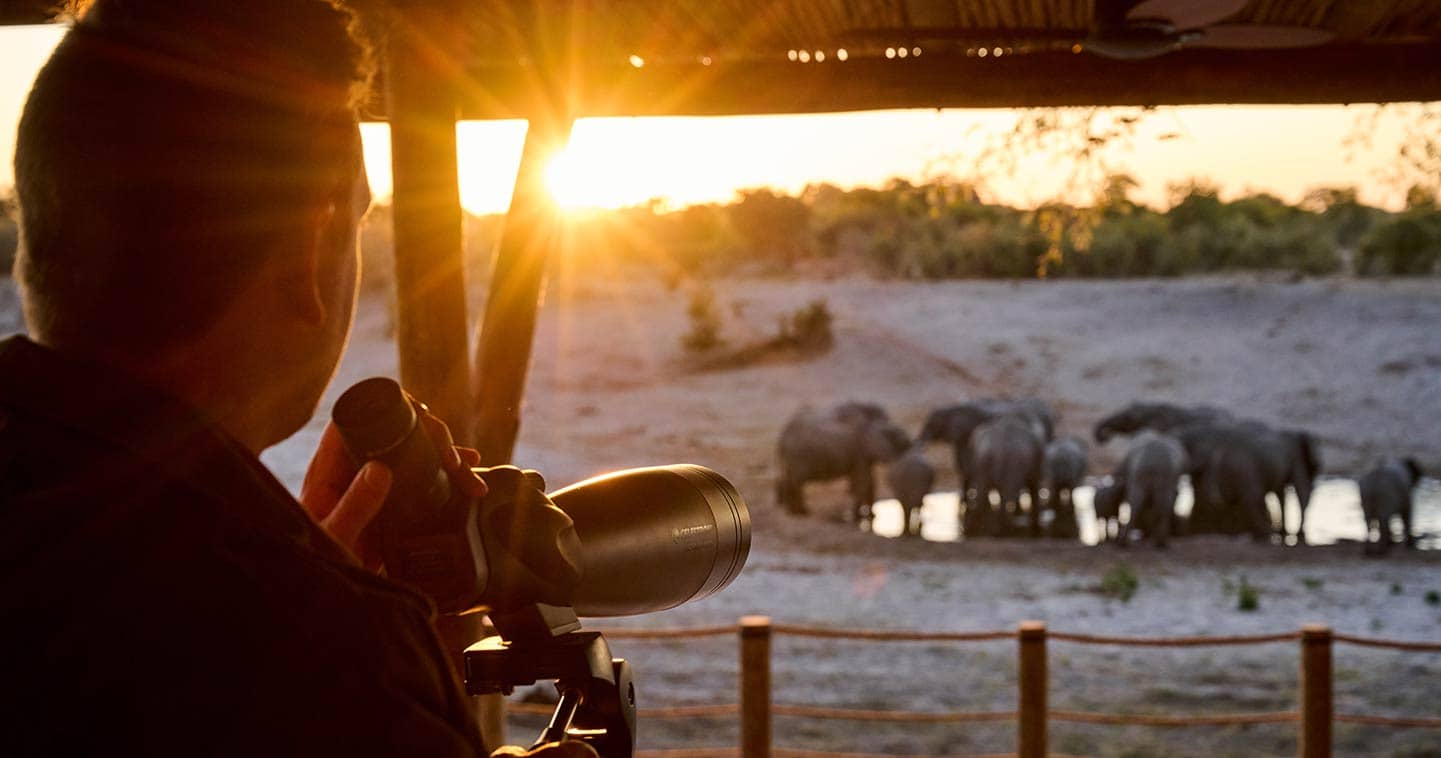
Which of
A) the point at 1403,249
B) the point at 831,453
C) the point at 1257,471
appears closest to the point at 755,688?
the point at 831,453

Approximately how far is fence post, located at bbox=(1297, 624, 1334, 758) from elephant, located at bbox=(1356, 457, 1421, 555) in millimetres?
8704

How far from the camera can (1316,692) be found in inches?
161

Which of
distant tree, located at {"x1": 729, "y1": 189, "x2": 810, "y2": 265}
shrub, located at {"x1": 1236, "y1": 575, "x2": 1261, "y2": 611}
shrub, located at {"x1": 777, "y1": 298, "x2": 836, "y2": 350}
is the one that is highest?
distant tree, located at {"x1": 729, "y1": 189, "x2": 810, "y2": 265}

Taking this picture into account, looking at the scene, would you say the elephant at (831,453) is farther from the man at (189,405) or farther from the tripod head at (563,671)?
the man at (189,405)

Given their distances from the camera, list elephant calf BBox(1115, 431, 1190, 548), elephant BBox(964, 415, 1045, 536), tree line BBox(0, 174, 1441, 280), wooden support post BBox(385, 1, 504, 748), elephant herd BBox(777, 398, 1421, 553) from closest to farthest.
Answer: wooden support post BBox(385, 1, 504, 748) < elephant calf BBox(1115, 431, 1190, 548) < elephant herd BBox(777, 398, 1421, 553) < elephant BBox(964, 415, 1045, 536) < tree line BBox(0, 174, 1441, 280)

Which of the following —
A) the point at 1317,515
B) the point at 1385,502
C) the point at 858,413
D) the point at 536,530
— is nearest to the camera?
the point at 536,530

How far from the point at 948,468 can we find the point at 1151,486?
4.66 meters

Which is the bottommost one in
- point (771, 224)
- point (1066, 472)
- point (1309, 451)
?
point (1066, 472)

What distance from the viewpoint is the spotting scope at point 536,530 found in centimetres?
82

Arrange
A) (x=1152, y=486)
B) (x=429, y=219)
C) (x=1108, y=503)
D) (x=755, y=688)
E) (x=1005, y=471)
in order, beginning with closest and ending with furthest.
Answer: (x=429, y=219), (x=755, y=688), (x=1152, y=486), (x=1108, y=503), (x=1005, y=471)

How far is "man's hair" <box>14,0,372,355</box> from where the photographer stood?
68cm

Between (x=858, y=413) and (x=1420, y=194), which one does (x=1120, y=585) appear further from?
(x=1420, y=194)

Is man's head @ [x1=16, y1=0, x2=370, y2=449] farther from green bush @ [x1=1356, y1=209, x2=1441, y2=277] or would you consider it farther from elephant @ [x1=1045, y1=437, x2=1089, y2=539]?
green bush @ [x1=1356, y1=209, x2=1441, y2=277]

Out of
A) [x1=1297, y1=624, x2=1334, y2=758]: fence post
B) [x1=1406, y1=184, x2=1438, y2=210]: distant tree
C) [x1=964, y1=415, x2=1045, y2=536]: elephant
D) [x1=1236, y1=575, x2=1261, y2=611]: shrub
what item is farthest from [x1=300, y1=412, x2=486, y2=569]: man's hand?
[x1=964, y1=415, x2=1045, y2=536]: elephant
